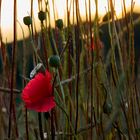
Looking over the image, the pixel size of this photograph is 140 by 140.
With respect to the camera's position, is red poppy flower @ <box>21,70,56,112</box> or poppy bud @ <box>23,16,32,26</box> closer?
red poppy flower @ <box>21,70,56,112</box>

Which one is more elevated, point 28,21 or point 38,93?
point 28,21

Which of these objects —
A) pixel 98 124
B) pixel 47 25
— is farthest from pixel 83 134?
pixel 47 25

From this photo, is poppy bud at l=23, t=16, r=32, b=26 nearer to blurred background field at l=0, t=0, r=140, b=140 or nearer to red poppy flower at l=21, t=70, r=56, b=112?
blurred background field at l=0, t=0, r=140, b=140

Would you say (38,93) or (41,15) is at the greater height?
(41,15)

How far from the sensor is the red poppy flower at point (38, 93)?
2.10ft

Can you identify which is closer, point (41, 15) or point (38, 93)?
point (38, 93)

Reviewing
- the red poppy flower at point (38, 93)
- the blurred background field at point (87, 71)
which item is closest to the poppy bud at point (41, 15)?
the blurred background field at point (87, 71)

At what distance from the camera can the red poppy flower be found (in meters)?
0.64

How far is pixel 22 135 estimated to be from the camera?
906 millimetres

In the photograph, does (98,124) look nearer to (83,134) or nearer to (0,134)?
(83,134)

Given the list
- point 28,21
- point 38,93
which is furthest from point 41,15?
point 38,93

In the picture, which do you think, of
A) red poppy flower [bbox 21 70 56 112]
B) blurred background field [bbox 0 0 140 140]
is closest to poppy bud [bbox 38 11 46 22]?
blurred background field [bbox 0 0 140 140]

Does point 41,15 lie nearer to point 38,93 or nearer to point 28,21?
point 28,21

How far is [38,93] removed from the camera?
25.4 inches
